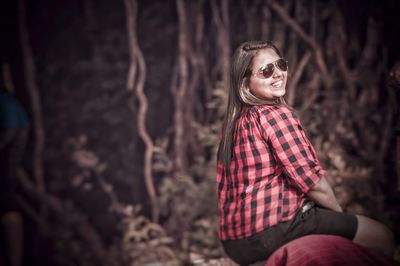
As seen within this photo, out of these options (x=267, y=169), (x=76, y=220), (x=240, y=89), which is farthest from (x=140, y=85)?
(x=267, y=169)

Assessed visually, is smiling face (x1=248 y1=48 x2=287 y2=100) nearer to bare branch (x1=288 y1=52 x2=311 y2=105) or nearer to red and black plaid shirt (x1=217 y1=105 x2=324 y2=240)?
red and black plaid shirt (x1=217 y1=105 x2=324 y2=240)

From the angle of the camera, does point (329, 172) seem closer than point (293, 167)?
No

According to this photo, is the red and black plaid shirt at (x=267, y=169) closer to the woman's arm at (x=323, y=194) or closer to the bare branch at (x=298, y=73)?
the woman's arm at (x=323, y=194)

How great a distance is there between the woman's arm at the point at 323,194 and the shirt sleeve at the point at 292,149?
0.07ft

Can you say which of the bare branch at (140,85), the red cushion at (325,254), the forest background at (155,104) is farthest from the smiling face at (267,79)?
the bare branch at (140,85)

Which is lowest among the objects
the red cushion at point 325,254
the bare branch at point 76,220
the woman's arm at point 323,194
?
the bare branch at point 76,220

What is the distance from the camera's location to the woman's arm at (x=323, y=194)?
138 centimetres

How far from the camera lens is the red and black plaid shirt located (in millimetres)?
1370

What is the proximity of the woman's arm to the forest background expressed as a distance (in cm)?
183

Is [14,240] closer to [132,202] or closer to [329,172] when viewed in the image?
[132,202]

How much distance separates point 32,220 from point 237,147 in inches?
101

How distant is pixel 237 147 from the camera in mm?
1498

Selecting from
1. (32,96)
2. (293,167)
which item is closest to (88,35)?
(32,96)

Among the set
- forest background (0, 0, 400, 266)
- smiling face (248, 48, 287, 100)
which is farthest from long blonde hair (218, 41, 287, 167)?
forest background (0, 0, 400, 266)
